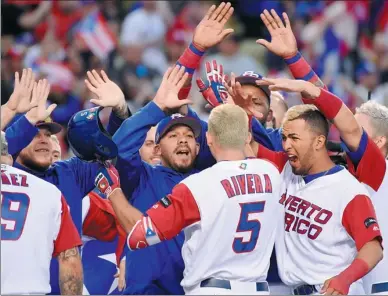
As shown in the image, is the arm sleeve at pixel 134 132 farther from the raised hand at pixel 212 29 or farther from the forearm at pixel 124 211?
the raised hand at pixel 212 29

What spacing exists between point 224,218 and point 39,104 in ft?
5.44

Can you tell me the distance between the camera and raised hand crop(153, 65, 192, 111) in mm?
6555

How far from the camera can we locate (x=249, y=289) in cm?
595

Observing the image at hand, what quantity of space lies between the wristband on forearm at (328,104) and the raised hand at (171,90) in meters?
0.82

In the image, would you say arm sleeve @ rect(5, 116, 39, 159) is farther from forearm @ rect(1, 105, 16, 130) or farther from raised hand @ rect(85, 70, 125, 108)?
raised hand @ rect(85, 70, 125, 108)

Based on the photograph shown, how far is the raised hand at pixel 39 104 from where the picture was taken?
679 centimetres

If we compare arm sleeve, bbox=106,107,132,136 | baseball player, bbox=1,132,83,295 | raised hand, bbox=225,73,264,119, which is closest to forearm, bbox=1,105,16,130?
baseball player, bbox=1,132,83,295

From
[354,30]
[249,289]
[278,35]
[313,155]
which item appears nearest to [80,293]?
[249,289]

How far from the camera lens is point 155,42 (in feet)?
48.7

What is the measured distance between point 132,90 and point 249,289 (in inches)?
322

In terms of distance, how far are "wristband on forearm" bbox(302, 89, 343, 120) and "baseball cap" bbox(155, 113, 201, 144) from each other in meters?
1.03

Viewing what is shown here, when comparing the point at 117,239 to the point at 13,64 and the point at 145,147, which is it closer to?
the point at 145,147

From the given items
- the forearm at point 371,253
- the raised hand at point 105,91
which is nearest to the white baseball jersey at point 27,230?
the raised hand at point 105,91

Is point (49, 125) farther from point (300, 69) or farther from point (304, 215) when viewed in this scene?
point (304, 215)
